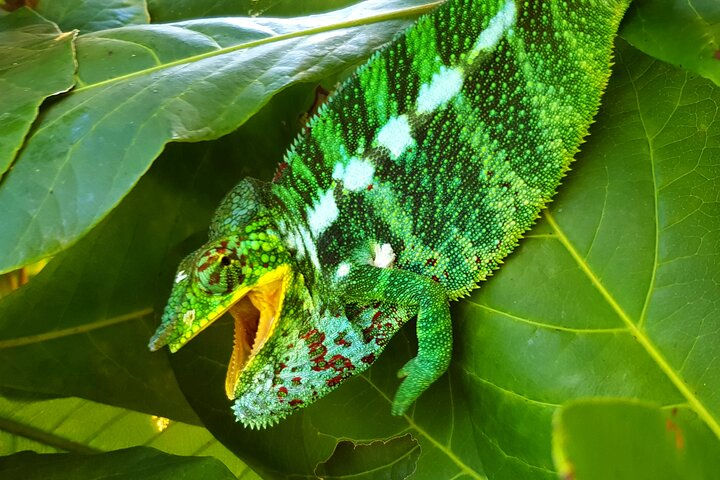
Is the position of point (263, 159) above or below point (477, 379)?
above

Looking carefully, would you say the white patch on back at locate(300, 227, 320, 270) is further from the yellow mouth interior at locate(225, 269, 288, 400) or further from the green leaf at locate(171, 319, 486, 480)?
the green leaf at locate(171, 319, 486, 480)

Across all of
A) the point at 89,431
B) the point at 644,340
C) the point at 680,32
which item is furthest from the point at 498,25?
the point at 89,431

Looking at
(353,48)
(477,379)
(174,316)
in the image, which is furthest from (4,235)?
(477,379)

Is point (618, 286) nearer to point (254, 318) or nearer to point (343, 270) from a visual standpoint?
point (343, 270)

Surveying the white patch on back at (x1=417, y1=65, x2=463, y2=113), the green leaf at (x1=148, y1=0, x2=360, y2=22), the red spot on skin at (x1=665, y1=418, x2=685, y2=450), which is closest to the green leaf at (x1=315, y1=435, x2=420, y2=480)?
the white patch on back at (x1=417, y1=65, x2=463, y2=113)

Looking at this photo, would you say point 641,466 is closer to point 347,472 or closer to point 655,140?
point 655,140
